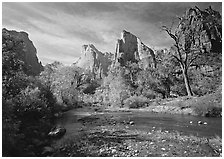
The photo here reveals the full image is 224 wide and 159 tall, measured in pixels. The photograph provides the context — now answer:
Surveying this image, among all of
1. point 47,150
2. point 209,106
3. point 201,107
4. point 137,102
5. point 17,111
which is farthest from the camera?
point 137,102

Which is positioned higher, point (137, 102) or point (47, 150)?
point (47, 150)

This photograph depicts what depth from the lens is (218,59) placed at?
140 ft

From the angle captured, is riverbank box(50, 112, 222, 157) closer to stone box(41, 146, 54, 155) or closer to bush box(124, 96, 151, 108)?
stone box(41, 146, 54, 155)

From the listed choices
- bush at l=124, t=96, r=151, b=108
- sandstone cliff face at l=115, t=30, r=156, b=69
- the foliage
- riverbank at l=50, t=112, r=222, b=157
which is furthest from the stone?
sandstone cliff face at l=115, t=30, r=156, b=69

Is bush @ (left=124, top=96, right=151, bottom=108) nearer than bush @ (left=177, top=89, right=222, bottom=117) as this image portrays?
No

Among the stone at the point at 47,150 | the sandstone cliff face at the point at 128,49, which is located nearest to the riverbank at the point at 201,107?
the stone at the point at 47,150

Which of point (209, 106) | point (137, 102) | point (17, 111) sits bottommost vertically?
point (137, 102)

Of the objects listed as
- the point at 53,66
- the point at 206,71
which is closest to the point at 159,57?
the point at 206,71

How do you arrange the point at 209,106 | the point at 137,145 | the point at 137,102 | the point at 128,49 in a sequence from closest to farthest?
the point at 137,145
the point at 209,106
the point at 137,102
the point at 128,49

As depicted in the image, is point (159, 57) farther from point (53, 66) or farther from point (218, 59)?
point (53, 66)

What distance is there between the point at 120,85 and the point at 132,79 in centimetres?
797

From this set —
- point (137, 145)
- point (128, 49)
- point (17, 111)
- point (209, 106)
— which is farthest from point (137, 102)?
point (128, 49)

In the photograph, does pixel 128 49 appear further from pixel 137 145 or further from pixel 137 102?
pixel 137 145

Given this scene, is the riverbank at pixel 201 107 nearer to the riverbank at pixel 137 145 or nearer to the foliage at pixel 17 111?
the riverbank at pixel 137 145
